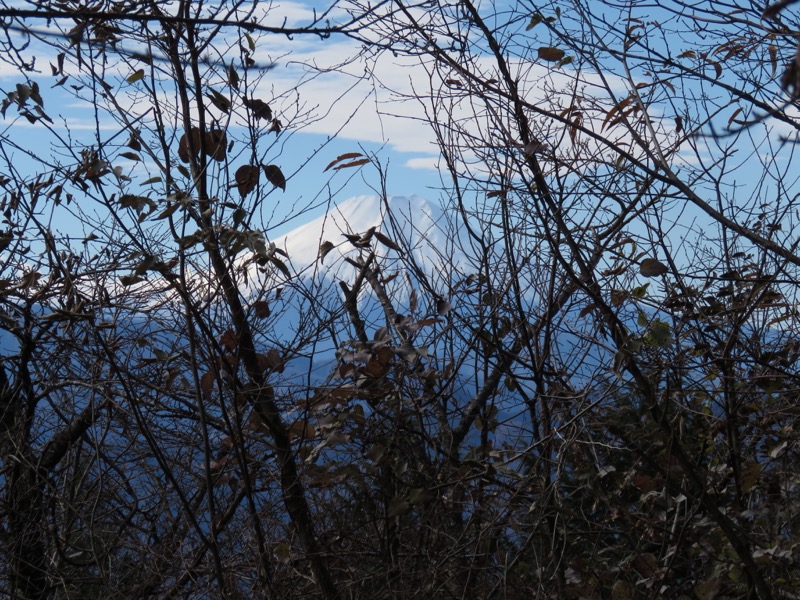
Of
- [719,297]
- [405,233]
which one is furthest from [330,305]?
[719,297]

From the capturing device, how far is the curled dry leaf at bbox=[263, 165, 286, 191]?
3357mm

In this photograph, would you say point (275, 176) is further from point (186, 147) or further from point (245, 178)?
point (186, 147)

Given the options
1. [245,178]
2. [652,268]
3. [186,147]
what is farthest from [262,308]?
[652,268]

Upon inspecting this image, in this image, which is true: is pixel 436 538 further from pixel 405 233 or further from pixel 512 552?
pixel 405 233

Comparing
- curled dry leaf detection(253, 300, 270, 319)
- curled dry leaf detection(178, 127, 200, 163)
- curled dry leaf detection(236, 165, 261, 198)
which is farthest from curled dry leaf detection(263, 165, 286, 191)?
curled dry leaf detection(253, 300, 270, 319)

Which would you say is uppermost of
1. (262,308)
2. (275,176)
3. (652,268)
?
(275,176)

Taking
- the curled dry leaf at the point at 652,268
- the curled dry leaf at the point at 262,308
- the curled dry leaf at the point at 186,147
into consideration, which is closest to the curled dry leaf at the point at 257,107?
the curled dry leaf at the point at 186,147

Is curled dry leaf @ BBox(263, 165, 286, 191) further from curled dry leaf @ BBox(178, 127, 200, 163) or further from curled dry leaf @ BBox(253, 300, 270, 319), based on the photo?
curled dry leaf @ BBox(253, 300, 270, 319)

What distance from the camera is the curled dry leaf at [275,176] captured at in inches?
132

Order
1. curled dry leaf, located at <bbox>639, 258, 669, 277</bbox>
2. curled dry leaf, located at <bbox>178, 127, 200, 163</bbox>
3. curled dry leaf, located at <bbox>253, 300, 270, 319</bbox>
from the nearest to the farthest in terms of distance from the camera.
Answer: curled dry leaf, located at <bbox>639, 258, 669, 277</bbox> < curled dry leaf, located at <bbox>178, 127, 200, 163</bbox> < curled dry leaf, located at <bbox>253, 300, 270, 319</bbox>

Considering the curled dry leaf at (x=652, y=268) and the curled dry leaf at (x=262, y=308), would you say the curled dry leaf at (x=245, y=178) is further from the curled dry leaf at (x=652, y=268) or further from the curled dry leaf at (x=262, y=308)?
the curled dry leaf at (x=652, y=268)

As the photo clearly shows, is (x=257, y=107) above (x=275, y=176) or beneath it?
above

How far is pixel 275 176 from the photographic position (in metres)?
3.36

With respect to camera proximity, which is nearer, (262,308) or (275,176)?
(275,176)
